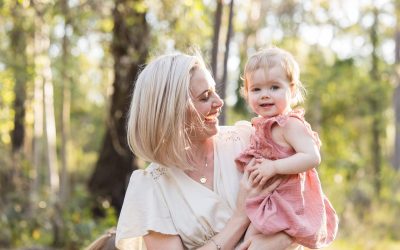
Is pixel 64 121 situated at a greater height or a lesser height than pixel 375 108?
greater

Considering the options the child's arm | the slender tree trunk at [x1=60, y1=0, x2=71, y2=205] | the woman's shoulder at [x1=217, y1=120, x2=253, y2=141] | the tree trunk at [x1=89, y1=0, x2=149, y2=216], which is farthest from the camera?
the slender tree trunk at [x1=60, y1=0, x2=71, y2=205]

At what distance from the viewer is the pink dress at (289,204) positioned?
10.4 feet

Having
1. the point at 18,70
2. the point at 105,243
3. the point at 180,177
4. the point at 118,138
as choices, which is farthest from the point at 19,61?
the point at 180,177

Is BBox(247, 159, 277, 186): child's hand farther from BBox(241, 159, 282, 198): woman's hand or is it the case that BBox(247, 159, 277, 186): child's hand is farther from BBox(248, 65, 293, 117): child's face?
BBox(248, 65, 293, 117): child's face

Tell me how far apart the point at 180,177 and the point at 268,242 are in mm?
510

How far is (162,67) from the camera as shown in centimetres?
332

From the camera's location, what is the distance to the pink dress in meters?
3.18

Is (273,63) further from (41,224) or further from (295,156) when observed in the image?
(41,224)

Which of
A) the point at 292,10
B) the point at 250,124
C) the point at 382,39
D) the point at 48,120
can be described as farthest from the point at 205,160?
the point at 382,39

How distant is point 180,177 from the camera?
3.42 metres

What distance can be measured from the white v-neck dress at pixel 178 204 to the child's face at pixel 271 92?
30 cm

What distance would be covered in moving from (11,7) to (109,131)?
2746mm

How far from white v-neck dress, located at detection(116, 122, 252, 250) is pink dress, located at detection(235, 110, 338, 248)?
174mm

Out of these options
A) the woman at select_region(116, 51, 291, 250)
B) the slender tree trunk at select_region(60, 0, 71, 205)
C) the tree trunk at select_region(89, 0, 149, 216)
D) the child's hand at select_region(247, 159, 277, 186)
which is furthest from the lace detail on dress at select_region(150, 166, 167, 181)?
the slender tree trunk at select_region(60, 0, 71, 205)
